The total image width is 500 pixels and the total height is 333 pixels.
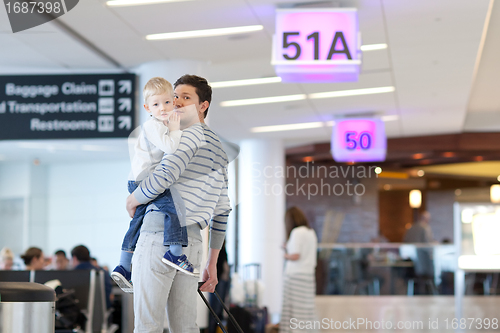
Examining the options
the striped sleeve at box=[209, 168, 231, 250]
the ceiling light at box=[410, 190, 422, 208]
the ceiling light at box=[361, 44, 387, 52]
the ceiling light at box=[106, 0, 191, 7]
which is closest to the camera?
the striped sleeve at box=[209, 168, 231, 250]

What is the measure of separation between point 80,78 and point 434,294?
27.1 ft

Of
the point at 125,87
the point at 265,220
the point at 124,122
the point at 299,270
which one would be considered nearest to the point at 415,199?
the point at 265,220

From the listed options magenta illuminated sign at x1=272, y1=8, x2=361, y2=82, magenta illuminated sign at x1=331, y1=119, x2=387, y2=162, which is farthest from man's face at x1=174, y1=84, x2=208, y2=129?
magenta illuminated sign at x1=331, y1=119, x2=387, y2=162

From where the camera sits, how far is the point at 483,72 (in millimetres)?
7570

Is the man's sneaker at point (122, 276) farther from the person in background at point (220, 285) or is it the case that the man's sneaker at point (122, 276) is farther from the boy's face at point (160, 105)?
the person in background at point (220, 285)

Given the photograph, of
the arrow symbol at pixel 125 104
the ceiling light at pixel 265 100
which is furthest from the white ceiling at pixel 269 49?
the arrow symbol at pixel 125 104

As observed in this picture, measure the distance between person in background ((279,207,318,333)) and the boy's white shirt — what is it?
4289 millimetres

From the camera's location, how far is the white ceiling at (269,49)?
4875mm

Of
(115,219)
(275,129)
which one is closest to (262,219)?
(275,129)

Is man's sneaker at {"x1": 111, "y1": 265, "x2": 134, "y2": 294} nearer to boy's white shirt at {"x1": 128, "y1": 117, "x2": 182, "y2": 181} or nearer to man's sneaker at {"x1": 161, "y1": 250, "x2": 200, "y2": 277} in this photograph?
man's sneaker at {"x1": 161, "y1": 250, "x2": 200, "y2": 277}

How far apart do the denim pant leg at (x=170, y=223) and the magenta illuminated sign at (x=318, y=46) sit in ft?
8.34

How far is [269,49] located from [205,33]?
79 centimetres

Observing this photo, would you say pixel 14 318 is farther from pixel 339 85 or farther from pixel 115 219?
pixel 115 219

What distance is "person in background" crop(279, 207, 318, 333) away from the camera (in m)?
6.37
